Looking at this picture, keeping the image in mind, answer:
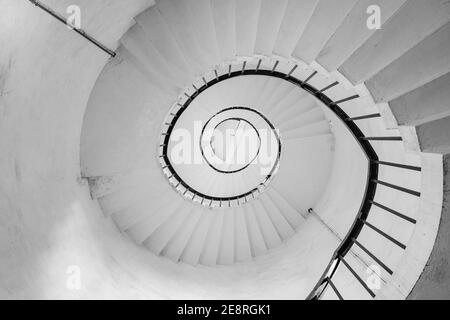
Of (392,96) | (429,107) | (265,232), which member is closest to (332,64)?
(392,96)

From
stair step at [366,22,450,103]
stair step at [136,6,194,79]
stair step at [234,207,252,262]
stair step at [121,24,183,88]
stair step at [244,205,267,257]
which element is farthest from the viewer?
stair step at [244,205,267,257]

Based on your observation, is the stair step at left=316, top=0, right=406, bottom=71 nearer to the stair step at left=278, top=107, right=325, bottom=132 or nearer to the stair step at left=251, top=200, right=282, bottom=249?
the stair step at left=278, top=107, right=325, bottom=132

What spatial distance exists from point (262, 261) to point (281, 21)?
612 cm

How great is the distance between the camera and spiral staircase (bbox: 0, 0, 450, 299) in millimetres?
3162

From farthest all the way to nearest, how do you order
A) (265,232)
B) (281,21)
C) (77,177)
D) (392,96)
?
1. (265,232)
2. (77,177)
3. (281,21)
4. (392,96)

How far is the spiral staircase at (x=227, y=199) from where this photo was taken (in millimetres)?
3162

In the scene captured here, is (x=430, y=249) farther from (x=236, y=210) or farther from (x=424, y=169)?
(x=236, y=210)

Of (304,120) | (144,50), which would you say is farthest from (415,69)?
(304,120)

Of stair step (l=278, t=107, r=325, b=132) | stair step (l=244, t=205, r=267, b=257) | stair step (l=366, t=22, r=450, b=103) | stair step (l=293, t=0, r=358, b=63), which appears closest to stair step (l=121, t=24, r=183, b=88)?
stair step (l=293, t=0, r=358, b=63)

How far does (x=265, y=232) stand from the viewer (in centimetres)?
838

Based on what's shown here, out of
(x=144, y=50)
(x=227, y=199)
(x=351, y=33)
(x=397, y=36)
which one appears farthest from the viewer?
(x=227, y=199)

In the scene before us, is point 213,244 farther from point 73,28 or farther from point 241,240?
point 73,28

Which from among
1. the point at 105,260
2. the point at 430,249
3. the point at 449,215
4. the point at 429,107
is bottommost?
the point at 105,260

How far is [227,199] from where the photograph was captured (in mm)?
8031
